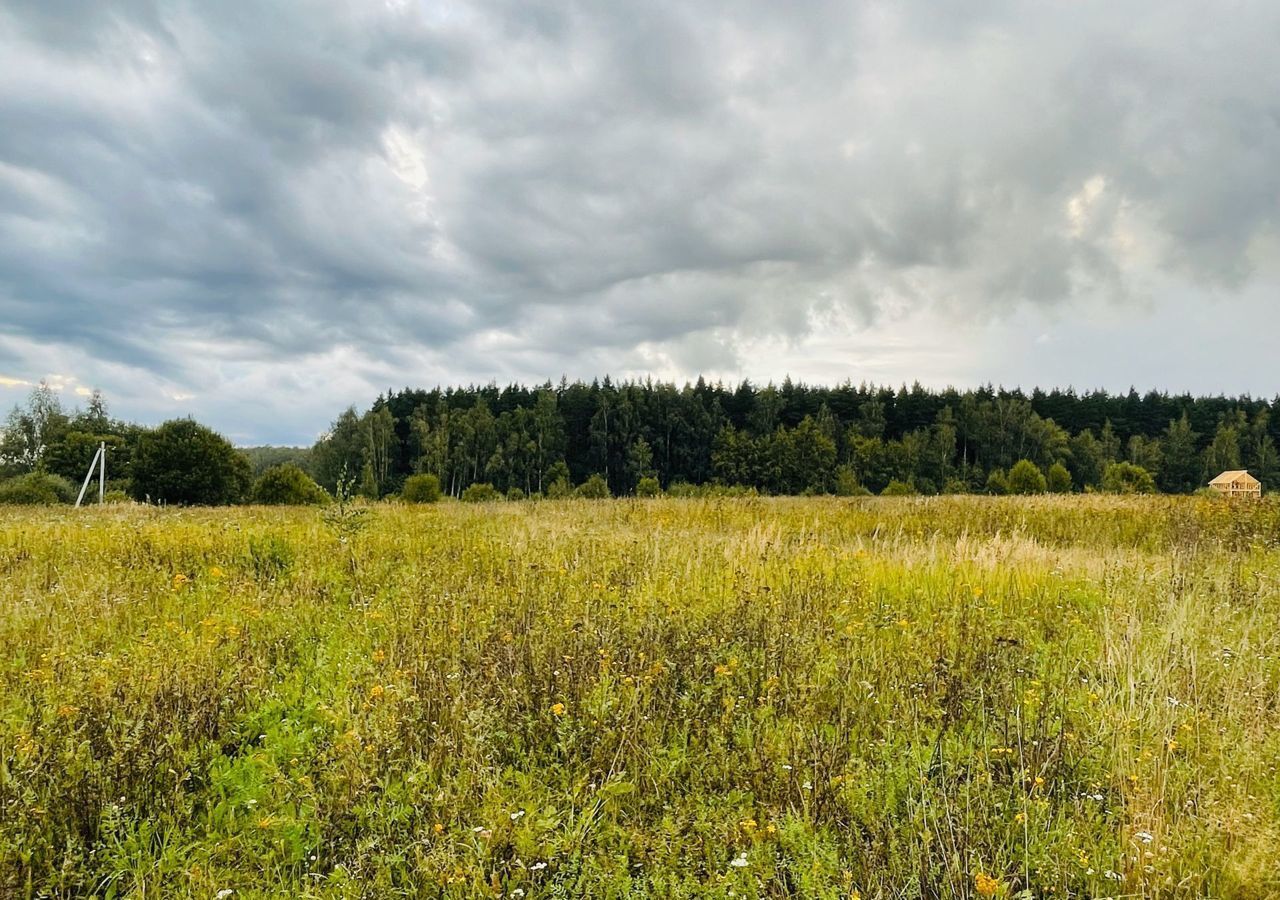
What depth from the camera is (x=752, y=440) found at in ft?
240

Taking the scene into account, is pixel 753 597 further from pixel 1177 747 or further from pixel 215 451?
pixel 215 451

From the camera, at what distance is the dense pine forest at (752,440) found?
73812mm

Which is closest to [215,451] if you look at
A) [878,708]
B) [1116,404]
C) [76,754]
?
[76,754]

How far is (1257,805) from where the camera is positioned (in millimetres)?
2732

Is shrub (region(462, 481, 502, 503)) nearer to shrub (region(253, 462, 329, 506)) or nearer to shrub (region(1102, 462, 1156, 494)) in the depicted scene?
shrub (region(253, 462, 329, 506))

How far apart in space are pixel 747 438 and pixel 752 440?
32.5 inches

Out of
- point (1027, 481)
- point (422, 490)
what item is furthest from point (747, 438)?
point (422, 490)

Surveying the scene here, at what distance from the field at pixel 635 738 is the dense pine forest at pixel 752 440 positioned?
63998 mm

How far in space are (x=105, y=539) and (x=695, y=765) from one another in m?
9.18

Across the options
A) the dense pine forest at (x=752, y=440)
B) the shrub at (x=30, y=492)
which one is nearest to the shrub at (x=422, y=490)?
the shrub at (x=30, y=492)

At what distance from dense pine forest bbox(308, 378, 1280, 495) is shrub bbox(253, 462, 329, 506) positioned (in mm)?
41789

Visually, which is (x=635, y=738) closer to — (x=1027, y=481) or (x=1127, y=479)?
(x=1027, y=481)

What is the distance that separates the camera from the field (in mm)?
2559

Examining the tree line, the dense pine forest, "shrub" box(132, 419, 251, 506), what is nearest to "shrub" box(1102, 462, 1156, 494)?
the tree line
